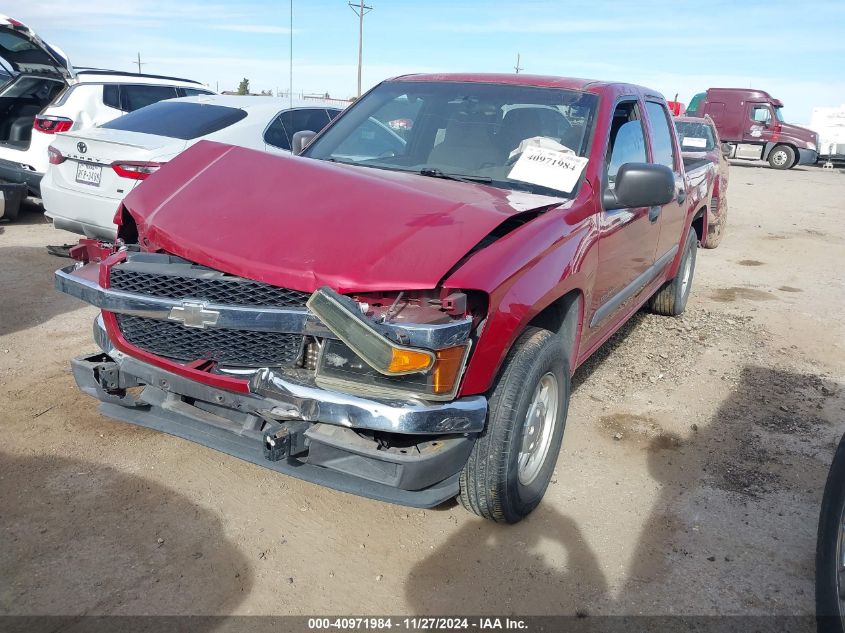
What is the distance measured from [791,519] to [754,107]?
2651cm

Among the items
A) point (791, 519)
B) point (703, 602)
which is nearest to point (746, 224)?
point (791, 519)

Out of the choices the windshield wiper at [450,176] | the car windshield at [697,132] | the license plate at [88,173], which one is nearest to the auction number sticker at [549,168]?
the windshield wiper at [450,176]

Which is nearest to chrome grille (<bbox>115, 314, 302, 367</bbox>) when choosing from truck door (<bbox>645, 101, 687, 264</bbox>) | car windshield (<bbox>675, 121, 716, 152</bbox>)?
truck door (<bbox>645, 101, 687, 264</bbox>)

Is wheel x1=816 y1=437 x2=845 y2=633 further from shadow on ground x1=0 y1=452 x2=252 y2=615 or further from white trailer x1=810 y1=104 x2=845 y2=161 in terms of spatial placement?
white trailer x1=810 y1=104 x2=845 y2=161

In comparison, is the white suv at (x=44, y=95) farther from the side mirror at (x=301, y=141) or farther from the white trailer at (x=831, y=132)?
the white trailer at (x=831, y=132)

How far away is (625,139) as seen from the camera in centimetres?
409

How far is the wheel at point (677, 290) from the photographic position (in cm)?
609

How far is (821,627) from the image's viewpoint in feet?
7.72

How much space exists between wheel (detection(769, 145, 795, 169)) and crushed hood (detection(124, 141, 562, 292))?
27.1 meters

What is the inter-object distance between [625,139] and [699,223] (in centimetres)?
291

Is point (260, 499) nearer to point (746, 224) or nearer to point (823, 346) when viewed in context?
A: point (823, 346)

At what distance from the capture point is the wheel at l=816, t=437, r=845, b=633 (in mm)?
2289

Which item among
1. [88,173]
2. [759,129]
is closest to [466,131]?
[88,173]

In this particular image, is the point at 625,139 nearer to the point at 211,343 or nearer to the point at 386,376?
the point at 386,376
